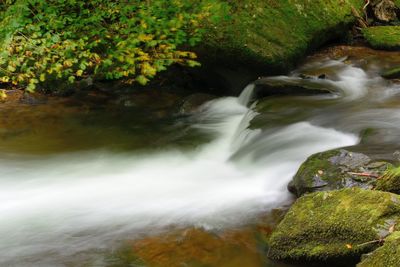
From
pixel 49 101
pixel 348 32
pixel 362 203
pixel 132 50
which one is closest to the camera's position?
pixel 362 203

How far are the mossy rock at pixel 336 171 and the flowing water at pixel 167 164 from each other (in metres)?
0.32

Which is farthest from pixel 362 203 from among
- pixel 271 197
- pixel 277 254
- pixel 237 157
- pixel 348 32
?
pixel 348 32

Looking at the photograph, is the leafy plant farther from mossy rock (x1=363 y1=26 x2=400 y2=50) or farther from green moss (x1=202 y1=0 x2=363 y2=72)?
mossy rock (x1=363 y1=26 x2=400 y2=50)

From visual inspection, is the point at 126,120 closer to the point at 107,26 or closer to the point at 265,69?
the point at 107,26

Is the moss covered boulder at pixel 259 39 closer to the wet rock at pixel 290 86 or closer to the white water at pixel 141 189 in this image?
the wet rock at pixel 290 86

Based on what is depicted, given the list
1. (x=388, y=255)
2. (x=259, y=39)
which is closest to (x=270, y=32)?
(x=259, y=39)

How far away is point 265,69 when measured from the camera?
7.81 meters

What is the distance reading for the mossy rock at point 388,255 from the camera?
8.19 ft

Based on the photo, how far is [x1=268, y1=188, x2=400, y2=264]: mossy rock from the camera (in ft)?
10.3

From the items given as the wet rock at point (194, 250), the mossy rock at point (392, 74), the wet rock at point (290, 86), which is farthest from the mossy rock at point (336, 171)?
the mossy rock at point (392, 74)

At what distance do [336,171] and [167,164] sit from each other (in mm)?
2542

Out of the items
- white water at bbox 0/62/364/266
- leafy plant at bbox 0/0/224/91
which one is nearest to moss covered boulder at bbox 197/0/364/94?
leafy plant at bbox 0/0/224/91

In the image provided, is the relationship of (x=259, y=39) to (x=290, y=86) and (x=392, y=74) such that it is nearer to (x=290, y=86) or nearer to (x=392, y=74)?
(x=290, y=86)

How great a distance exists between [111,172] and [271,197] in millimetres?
2230
